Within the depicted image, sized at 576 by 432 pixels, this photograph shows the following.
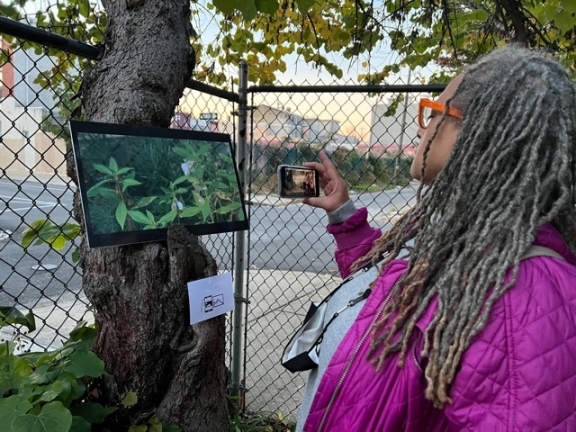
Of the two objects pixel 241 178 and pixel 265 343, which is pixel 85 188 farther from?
pixel 265 343

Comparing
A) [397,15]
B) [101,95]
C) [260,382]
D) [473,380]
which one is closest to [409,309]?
[473,380]

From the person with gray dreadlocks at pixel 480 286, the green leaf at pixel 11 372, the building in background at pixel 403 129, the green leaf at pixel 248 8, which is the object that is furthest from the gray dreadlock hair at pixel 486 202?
the green leaf at pixel 248 8

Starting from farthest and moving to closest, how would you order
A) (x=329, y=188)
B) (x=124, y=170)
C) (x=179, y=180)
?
(x=329, y=188) → (x=179, y=180) → (x=124, y=170)

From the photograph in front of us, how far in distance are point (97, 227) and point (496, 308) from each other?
92cm

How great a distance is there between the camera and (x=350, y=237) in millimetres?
1638

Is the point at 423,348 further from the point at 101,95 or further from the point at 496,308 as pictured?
the point at 101,95

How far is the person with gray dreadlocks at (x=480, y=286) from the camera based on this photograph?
82 cm

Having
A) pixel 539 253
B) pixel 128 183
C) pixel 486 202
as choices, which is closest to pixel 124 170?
pixel 128 183

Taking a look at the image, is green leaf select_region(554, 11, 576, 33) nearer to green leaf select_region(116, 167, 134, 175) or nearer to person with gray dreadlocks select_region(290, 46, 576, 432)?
person with gray dreadlocks select_region(290, 46, 576, 432)

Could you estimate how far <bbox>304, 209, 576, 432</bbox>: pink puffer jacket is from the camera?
80 cm

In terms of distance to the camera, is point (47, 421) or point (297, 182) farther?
point (297, 182)

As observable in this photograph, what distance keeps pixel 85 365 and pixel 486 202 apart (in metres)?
1.13

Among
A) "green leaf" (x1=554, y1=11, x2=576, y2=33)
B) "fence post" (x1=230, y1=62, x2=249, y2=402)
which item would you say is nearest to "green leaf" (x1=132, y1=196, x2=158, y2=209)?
"fence post" (x1=230, y1=62, x2=249, y2=402)

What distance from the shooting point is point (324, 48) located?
155 inches
